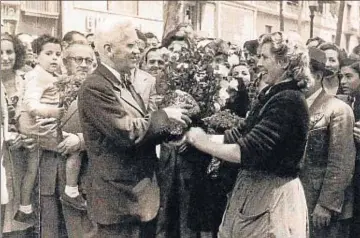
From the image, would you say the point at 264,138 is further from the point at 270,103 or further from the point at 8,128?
the point at 8,128

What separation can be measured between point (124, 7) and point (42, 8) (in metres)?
0.30

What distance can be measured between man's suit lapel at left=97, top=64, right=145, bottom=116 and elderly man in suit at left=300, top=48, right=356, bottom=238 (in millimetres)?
631

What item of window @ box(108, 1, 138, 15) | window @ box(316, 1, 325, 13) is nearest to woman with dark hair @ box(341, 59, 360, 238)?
window @ box(316, 1, 325, 13)

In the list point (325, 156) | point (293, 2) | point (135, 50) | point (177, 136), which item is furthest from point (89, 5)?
point (325, 156)

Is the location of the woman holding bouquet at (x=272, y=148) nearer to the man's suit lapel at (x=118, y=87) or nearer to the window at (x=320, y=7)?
the man's suit lapel at (x=118, y=87)

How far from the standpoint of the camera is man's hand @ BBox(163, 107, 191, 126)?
92.5 inches

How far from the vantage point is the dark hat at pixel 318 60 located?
2.54 m

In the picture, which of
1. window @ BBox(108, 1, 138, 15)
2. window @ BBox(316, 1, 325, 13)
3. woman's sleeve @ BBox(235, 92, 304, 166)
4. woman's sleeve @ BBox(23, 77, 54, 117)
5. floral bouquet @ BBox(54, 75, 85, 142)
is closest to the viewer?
woman's sleeve @ BBox(235, 92, 304, 166)

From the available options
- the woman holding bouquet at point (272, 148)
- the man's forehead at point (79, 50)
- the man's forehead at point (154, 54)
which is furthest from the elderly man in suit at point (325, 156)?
the man's forehead at point (79, 50)

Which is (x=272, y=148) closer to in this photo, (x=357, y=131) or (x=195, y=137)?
(x=195, y=137)

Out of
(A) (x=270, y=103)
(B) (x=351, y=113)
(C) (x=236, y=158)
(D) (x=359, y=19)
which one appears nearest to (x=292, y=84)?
(A) (x=270, y=103)

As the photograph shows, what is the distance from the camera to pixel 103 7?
2699 millimetres

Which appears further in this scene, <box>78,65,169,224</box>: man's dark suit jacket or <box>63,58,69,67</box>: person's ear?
<box>63,58,69,67</box>: person's ear

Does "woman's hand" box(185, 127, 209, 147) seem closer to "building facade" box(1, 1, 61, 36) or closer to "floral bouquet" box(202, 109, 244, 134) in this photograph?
"floral bouquet" box(202, 109, 244, 134)
